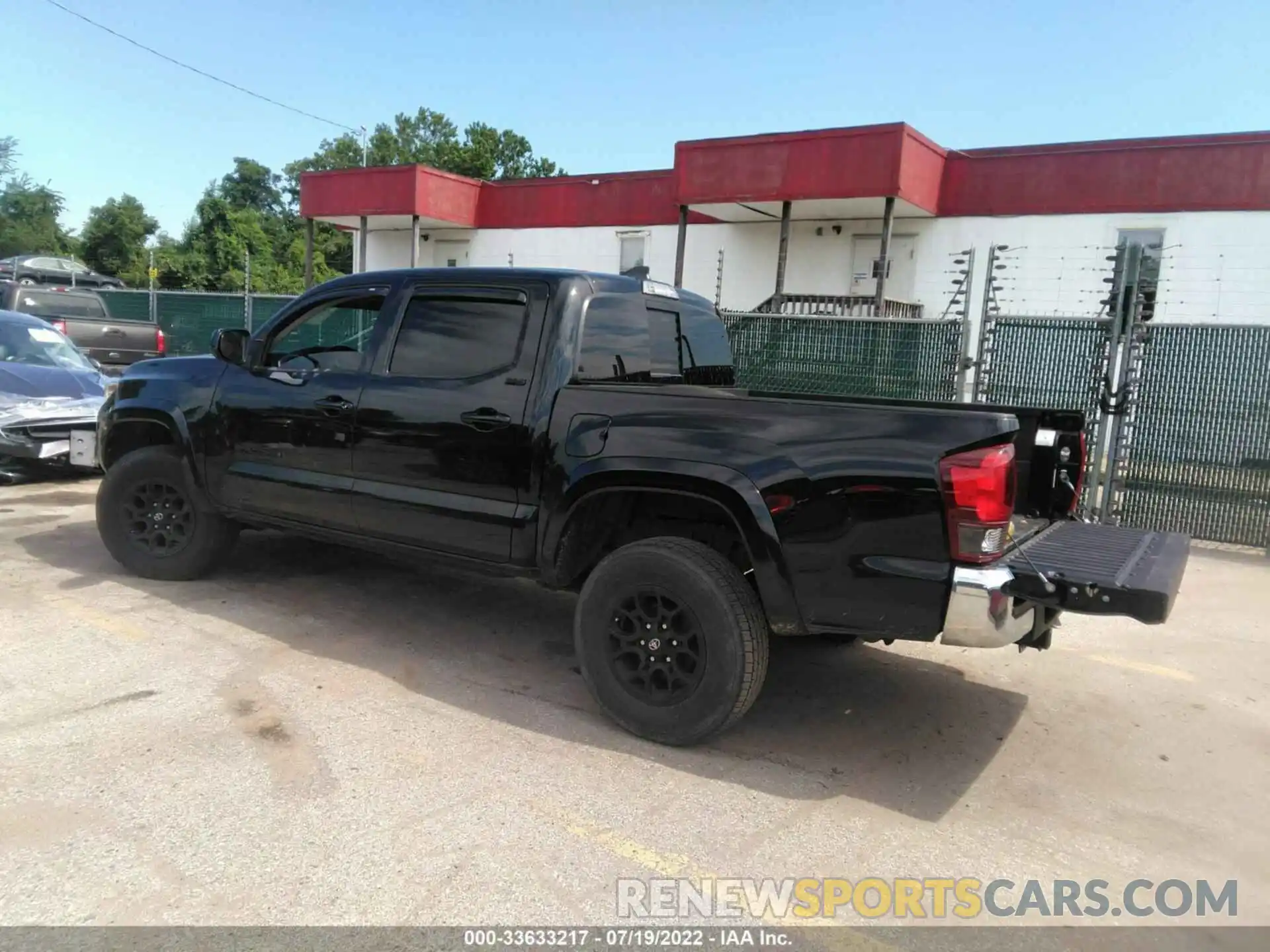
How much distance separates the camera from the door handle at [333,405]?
4.62m

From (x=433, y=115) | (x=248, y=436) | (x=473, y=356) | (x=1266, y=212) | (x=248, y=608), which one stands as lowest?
(x=248, y=608)

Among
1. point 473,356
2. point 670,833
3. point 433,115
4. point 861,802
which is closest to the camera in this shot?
point 670,833

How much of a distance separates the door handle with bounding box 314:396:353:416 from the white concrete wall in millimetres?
10489

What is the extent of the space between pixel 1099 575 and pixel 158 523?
17.2 feet

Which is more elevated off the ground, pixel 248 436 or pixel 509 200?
pixel 509 200

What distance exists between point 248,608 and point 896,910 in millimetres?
3975

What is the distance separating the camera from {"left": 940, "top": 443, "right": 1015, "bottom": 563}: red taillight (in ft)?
10.0

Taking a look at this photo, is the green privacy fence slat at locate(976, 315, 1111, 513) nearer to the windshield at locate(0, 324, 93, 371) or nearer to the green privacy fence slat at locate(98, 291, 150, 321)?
the windshield at locate(0, 324, 93, 371)

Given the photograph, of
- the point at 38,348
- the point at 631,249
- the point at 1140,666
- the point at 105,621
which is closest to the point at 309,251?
the point at 631,249

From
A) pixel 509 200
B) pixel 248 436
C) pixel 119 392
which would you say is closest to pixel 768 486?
pixel 248 436

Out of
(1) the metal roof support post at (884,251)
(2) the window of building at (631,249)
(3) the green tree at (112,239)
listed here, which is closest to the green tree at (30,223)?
(3) the green tree at (112,239)

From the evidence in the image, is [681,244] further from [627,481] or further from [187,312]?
[627,481]

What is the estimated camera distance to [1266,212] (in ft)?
51.1

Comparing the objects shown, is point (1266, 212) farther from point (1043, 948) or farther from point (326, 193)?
point (326, 193)
